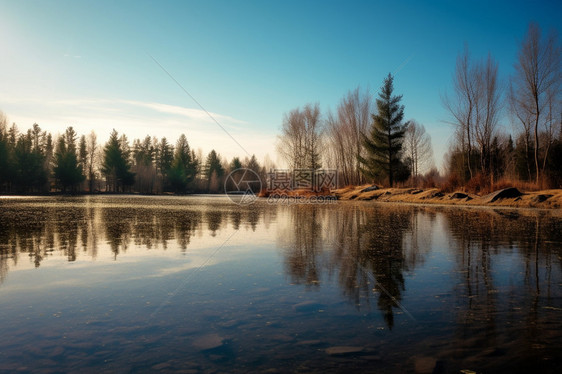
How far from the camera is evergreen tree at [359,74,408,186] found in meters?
37.7

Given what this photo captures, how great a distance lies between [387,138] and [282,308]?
3677 centimetres

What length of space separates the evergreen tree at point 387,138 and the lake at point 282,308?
31025mm

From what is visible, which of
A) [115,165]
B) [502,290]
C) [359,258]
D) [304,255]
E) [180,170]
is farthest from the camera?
[180,170]

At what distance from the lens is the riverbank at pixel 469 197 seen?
19328 millimetres

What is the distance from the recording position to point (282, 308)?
3.65 metres

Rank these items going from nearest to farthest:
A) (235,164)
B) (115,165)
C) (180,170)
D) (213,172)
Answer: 1. (115,165)
2. (180,170)
3. (213,172)
4. (235,164)

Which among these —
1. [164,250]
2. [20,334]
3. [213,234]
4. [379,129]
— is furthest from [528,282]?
[379,129]

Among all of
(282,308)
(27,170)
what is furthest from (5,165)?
(282,308)

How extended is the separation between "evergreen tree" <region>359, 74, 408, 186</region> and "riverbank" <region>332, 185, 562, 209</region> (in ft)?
12.2

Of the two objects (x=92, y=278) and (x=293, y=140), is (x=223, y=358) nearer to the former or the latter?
(x=92, y=278)

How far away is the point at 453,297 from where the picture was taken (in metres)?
4.00

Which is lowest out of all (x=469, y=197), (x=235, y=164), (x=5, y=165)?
(x=469, y=197)

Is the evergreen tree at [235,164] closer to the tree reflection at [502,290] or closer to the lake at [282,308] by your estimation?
the lake at [282,308]

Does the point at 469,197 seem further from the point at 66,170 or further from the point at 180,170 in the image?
the point at 180,170
